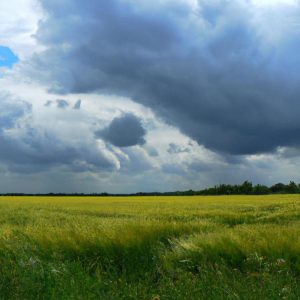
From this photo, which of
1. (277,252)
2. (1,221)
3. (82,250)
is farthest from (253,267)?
(1,221)

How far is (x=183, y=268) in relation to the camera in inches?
410

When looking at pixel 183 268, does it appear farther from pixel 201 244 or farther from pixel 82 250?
pixel 82 250

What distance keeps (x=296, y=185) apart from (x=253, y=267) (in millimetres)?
123547

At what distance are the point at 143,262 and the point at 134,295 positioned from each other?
9.96 ft

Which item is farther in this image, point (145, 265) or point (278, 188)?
point (278, 188)

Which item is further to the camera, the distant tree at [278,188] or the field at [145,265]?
the distant tree at [278,188]

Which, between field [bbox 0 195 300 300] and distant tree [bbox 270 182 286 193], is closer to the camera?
field [bbox 0 195 300 300]

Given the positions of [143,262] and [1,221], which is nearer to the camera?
[143,262]

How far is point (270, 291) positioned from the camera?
25.9 feet

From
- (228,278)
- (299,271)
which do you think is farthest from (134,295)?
(299,271)

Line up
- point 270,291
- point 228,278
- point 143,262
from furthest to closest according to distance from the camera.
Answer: point 143,262 < point 228,278 < point 270,291

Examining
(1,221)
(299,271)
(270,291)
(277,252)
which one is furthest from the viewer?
(1,221)

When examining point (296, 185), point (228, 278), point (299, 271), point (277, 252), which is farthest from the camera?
point (296, 185)

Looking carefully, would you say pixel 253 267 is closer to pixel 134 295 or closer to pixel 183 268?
pixel 183 268
